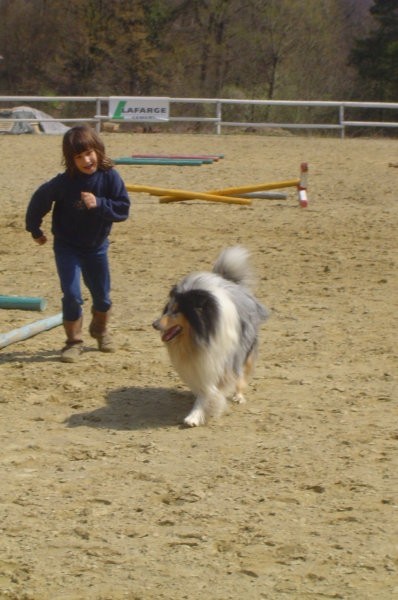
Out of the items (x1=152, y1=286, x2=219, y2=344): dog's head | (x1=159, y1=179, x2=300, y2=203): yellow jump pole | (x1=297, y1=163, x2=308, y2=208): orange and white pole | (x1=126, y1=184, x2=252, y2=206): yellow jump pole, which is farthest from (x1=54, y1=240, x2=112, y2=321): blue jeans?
(x1=297, y1=163, x2=308, y2=208): orange and white pole

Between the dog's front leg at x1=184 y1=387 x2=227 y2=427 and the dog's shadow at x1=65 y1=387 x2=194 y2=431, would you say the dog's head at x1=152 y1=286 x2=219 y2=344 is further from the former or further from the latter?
the dog's shadow at x1=65 y1=387 x2=194 y2=431

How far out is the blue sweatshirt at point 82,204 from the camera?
6586 mm

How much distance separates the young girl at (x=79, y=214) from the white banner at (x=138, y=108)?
1879cm

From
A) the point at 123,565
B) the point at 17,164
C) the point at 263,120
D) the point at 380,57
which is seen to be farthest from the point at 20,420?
the point at 380,57

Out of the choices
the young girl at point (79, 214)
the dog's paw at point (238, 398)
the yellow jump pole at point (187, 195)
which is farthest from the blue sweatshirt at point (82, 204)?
the yellow jump pole at point (187, 195)

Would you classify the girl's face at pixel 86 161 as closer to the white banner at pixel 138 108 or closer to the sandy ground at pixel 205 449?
the sandy ground at pixel 205 449

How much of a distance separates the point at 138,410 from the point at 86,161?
60.5 inches

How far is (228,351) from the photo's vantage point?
5727 mm

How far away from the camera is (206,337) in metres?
5.58

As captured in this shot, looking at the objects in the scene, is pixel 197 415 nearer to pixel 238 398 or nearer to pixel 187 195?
pixel 238 398

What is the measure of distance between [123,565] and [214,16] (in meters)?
37.1

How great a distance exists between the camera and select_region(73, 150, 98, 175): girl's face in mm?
6441

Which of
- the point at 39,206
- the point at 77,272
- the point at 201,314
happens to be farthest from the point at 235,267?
the point at 39,206

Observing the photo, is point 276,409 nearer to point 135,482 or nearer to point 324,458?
point 324,458
